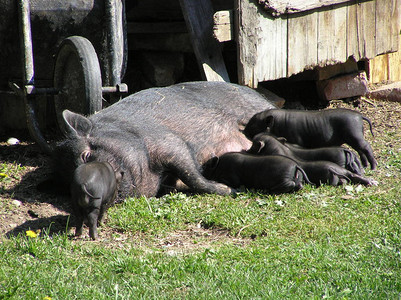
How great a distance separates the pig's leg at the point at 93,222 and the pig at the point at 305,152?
191 cm

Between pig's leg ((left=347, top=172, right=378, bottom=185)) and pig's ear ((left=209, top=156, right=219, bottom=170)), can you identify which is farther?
pig's ear ((left=209, top=156, right=219, bottom=170))

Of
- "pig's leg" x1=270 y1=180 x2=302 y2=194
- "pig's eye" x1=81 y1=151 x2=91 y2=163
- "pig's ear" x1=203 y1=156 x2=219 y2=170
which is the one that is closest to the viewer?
"pig's eye" x1=81 y1=151 x2=91 y2=163

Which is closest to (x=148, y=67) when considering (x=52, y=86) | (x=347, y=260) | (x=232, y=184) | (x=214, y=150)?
(x=52, y=86)

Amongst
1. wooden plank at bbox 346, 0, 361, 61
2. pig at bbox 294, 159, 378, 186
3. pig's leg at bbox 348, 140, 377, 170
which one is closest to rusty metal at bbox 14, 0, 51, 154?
pig at bbox 294, 159, 378, 186

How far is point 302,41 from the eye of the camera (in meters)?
7.19

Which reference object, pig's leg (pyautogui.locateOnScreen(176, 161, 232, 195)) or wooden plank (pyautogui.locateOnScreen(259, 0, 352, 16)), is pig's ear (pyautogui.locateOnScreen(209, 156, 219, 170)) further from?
wooden plank (pyautogui.locateOnScreen(259, 0, 352, 16))

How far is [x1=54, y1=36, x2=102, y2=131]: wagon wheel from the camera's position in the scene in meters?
5.32

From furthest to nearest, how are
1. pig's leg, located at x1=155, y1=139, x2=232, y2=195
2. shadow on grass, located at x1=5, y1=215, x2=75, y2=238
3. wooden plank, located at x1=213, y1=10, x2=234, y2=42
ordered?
wooden plank, located at x1=213, y1=10, x2=234, y2=42, pig's leg, located at x1=155, y1=139, x2=232, y2=195, shadow on grass, located at x1=5, y1=215, x2=75, y2=238

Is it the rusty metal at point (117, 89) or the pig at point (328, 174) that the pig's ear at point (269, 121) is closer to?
the pig at point (328, 174)

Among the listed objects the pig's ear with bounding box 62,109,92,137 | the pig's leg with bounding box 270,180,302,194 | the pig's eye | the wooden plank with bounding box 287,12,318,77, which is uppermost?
the wooden plank with bounding box 287,12,318,77

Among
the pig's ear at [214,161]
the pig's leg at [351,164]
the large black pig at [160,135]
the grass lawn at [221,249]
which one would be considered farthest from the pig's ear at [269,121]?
the grass lawn at [221,249]

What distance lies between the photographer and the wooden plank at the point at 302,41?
708 centimetres

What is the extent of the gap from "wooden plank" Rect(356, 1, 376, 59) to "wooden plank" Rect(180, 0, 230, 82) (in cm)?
202

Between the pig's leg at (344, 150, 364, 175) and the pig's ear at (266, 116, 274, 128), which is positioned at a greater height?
A: the pig's ear at (266, 116, 274, 128)
